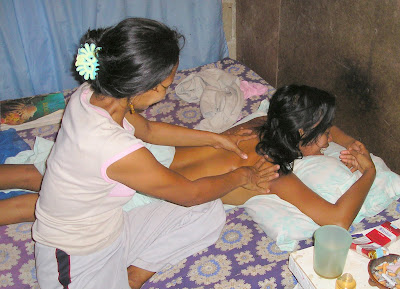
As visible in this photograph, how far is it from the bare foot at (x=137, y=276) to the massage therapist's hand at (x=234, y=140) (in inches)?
21.2

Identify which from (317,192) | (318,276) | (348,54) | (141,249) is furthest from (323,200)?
(348,54)

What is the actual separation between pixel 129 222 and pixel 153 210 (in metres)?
0.11

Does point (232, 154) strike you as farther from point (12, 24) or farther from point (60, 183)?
point (12, 24)

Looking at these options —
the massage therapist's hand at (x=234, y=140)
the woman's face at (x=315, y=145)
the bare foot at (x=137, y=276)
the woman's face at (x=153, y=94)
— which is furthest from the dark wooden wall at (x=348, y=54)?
the bare foot at (x=137, y=276)

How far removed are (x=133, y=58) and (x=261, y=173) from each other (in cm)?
65

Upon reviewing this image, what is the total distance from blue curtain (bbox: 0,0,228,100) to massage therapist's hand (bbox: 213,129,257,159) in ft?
4.38

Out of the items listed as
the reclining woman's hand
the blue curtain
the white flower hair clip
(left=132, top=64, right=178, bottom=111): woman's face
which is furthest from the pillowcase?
the blue curtain

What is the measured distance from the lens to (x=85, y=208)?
1.21 metres

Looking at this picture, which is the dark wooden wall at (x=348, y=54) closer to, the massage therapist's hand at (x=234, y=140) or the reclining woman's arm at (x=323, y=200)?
the reclining woman's arm at (x=323, y=200)

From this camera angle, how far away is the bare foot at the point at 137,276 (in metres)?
1.43

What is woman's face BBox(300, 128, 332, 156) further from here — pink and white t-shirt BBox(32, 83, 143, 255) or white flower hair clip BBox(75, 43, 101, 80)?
white flower hair clip BBox(75, 43, 101, 80)

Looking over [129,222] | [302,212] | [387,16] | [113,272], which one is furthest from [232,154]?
[387,16]

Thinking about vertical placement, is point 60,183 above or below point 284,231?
above

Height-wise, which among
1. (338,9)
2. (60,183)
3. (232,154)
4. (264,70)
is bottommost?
(264,70)
